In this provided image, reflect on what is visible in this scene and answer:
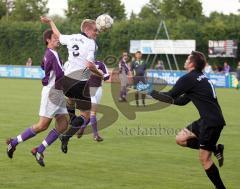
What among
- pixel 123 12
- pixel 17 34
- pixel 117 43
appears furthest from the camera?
pixel 123 12

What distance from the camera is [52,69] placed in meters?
11.1

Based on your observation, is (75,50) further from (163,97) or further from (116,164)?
(163,97)

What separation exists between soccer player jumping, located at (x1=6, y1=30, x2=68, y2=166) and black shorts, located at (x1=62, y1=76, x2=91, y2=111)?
0.36 m

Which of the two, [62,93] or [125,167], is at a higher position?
[62,93]

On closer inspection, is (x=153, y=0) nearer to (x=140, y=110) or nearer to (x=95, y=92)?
(x=140, y=110)

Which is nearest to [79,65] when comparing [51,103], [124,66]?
[51,103]

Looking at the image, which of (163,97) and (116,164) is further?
(116,164)

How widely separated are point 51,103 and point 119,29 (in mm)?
48281

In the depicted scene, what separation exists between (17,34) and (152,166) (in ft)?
177

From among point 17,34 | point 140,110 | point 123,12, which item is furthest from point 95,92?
point 123,12

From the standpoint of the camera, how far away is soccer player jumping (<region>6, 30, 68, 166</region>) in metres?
11.0

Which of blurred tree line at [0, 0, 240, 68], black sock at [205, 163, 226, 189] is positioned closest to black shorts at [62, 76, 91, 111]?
black sock at [205, 163, 226, 189]

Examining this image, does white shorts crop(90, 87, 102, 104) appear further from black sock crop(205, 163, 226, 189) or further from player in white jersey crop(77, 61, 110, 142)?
black sock crop(205, 163, 226, 189)

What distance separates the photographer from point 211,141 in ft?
29.4
